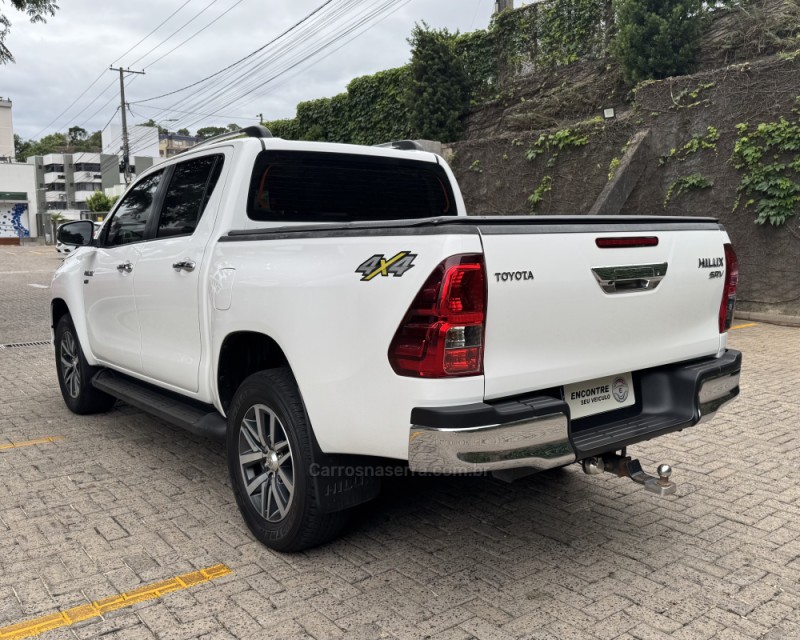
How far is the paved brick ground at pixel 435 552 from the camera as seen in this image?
288 centimetres

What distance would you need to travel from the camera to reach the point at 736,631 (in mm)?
2785

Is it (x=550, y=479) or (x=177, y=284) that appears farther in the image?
(x=550, y=479)

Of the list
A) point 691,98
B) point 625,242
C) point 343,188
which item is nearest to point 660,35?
point 691,98

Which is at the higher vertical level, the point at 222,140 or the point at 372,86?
the point at 372,86

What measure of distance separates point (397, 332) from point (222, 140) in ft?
7.29

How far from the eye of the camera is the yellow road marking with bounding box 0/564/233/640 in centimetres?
282

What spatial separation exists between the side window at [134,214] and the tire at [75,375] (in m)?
1.03

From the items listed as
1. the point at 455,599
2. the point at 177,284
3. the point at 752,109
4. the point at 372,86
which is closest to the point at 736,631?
the point at 455,599

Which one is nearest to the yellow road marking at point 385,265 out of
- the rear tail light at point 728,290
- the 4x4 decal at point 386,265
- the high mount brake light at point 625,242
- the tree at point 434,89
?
the 4x4 decal at point 386,265

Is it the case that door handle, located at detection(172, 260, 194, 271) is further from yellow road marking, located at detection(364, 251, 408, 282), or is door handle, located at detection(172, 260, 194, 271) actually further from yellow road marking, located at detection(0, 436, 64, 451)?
yellow road marking, located at detection(0, 436, 64, 451)

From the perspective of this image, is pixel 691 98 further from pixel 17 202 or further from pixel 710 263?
pixel 17 202

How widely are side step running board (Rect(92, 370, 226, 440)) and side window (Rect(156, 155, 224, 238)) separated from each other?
104 cm

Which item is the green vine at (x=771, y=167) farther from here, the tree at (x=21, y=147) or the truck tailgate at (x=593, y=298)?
the tree at (x=21, y=147)

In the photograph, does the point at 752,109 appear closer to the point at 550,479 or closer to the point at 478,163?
the point at 478,163
